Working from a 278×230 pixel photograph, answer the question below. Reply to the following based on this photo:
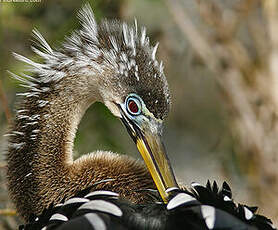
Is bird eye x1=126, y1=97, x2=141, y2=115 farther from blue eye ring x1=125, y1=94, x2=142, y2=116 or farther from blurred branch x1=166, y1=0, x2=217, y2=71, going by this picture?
blurred branch x1=166, y1=0, x2=217, y2=71

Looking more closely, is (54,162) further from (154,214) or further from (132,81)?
(154,214)

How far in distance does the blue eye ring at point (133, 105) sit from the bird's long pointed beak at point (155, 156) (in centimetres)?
4

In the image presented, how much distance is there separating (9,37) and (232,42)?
1450 mm

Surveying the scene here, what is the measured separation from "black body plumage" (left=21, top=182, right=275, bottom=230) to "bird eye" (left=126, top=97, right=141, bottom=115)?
11.4 inches

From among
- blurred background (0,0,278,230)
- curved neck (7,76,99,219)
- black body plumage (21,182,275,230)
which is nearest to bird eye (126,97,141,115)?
curved neck (7,76,99,219)

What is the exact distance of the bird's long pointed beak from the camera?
64.7 inches

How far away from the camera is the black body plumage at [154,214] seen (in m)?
1.36

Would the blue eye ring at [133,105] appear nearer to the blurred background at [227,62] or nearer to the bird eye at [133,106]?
the bird eye at [133,106]

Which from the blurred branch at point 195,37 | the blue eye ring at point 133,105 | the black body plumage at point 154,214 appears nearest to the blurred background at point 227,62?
the blurred branch at point 195,37

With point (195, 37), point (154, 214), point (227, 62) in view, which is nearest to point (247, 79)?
point (227, 62)

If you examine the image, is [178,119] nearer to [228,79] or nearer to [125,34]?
[228,79]

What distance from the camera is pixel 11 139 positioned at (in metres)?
1.79

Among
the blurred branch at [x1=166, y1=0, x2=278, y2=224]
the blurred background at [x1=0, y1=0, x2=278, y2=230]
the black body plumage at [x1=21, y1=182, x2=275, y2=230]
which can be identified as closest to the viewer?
the black body plumage at [x1=21, y1=182, x2=275, y2=230]

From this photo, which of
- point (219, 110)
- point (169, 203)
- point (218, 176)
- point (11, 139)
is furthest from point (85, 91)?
point (219, 110)
